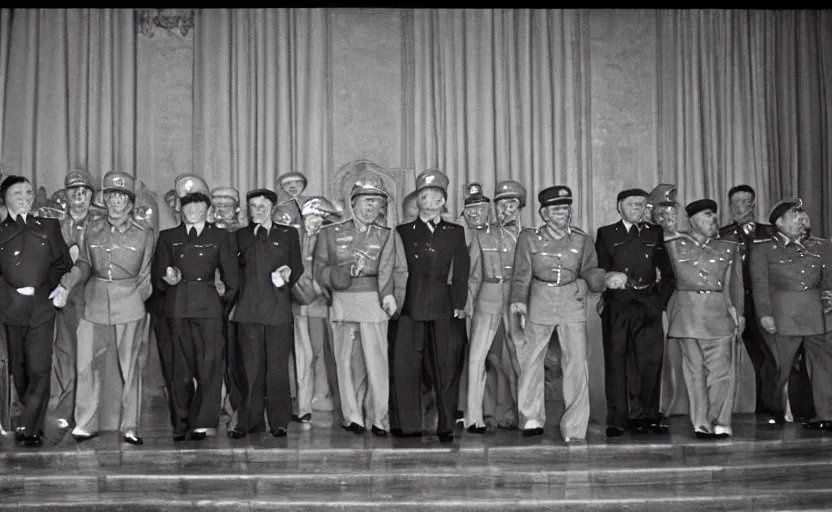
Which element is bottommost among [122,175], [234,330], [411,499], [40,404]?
[411,499]

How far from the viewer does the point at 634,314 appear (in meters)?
6.38

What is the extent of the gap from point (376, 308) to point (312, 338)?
1.15m

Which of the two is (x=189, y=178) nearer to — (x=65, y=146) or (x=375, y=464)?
(x=375, y=464)

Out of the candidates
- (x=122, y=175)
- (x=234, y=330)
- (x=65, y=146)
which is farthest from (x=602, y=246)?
(x=65, y=146)

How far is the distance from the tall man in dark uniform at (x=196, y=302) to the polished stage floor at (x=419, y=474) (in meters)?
0.26

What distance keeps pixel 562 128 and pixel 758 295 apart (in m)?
2.99

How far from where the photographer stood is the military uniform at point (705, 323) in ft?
20.7

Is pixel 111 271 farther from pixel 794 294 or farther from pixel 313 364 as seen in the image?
pixel 794 294

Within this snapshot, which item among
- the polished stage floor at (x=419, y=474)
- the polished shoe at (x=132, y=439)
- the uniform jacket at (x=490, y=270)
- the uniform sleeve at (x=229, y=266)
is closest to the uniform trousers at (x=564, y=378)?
the polished stage floor at (x=419, y=474)

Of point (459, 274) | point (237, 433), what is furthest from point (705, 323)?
point (237, 433)

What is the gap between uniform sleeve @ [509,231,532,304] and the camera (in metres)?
6.27

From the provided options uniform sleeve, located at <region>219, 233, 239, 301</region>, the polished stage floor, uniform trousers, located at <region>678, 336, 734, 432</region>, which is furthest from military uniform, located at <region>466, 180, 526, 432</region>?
uniform sleeve, located at <region>219, 233, 239, 301</region>

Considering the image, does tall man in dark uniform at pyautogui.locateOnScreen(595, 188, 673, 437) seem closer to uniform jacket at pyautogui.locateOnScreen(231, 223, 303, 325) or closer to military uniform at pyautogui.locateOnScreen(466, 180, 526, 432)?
military uniform at pyautogui.locateOnScreen(466, 180, 526, 432)

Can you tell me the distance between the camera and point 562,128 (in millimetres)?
9195
